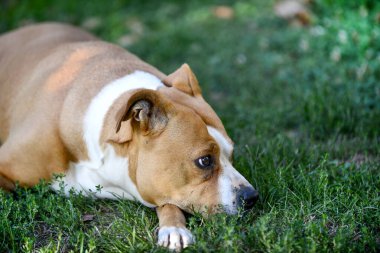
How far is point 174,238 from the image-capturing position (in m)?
3.15

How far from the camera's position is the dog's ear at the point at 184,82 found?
3.87 metres

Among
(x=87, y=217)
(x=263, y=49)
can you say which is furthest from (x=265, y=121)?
(x=87, y=217)

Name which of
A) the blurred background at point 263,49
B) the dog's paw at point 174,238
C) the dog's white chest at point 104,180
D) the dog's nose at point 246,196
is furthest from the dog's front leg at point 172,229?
the blurred background at point 263,49

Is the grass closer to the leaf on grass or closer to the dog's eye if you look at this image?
the leaf on grass

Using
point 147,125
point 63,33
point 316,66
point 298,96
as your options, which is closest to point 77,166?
point 147,125

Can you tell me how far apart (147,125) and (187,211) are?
0.57m

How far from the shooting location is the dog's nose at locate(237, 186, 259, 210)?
10.9ft

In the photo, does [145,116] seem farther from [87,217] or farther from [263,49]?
[263,49]

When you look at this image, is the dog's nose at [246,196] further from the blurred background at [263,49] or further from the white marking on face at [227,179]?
the blurred background at [263,49]

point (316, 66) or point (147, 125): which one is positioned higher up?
point (147, 125)

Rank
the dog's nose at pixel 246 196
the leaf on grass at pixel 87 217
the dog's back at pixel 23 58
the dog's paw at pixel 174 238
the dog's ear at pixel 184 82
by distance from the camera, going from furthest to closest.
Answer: the dog's back at pixel 23 58
the dog's ear at pixel 184 82
the leaf on grass at pixel 87 217
the dog's nose at pixel 246 196
the dog's paw at pixel 174 238

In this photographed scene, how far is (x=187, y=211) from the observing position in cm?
344

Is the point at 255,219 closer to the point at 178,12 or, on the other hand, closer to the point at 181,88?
the point at 181,88

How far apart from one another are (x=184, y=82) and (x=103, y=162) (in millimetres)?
771
